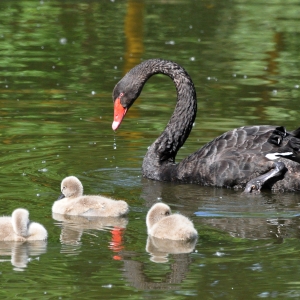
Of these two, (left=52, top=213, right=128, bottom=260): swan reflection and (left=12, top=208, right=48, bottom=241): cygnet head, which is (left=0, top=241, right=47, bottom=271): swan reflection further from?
(left=52, top=213, right=128, bottom=260): swan reflection

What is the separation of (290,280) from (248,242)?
0.77 meters

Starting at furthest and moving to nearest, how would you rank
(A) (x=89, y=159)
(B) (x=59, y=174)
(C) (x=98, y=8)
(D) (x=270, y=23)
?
(C) (x=98, y=8)
(D) (x=270, y=23)
(A) (x=89, y=159)
(B) (x=59, y=174)

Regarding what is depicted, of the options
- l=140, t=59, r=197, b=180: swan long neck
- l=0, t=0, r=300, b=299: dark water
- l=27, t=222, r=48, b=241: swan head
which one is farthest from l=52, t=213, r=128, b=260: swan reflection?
l=140, t=59, r=197, b=180: swan long neck

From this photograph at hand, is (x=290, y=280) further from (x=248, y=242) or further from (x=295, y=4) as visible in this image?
(x=295, y=4)

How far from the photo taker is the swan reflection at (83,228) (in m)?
5.75

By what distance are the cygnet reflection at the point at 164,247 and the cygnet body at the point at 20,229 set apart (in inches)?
26.8

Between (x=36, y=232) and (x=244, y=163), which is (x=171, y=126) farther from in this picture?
(x=36, y=232)

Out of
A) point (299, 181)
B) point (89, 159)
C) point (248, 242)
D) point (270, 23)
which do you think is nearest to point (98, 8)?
point (270, 23)

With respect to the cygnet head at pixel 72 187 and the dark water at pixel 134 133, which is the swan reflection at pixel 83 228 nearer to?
the dark water at pixel 134 133

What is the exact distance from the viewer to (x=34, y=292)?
4.95 metres

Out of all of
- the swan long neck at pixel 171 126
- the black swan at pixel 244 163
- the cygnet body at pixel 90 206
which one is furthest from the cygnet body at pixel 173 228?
the swan long neck at pixel 171 126

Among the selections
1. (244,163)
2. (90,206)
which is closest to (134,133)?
(244,163)

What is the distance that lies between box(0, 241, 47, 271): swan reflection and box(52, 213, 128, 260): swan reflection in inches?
5.9

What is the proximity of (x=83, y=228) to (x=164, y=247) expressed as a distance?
0.73m
